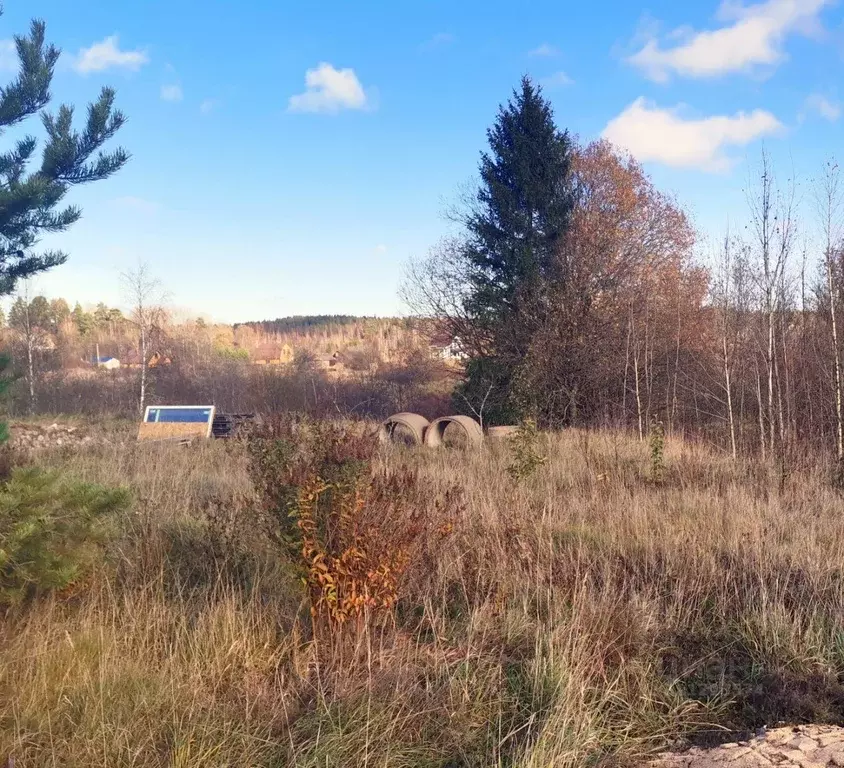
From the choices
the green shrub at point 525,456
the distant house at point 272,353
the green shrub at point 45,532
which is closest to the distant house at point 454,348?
the green shrub at point 525,456

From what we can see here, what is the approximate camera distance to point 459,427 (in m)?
11.9

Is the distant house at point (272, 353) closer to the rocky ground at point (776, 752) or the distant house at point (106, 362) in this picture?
the distant house at point (106, 362)

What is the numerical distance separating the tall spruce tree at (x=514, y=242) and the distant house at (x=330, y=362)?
11047 mm

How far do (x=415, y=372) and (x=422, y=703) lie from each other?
23084 millimetres

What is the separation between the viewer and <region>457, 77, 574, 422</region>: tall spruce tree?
56.0 ft

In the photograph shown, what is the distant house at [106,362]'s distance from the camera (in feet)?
103

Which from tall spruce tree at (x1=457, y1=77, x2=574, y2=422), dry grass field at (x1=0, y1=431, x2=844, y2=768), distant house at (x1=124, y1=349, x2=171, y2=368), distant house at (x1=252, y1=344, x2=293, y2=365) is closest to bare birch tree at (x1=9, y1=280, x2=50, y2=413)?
distant house at (x1=124, y1=349, x2=171, y2=368)

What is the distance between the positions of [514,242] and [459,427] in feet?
23.9

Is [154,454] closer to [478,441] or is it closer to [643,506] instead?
[478,441]

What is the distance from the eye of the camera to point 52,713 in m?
2.70

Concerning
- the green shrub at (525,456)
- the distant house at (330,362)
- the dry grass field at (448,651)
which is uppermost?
the distant house at (330,362)

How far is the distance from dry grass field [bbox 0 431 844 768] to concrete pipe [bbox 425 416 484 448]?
233 inches

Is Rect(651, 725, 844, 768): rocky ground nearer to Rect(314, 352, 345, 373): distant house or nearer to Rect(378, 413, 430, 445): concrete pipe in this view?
Rect(378, 413, 430, 445): concrete pipe

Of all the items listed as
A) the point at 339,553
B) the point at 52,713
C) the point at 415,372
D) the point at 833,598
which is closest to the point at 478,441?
the point at 833,598
